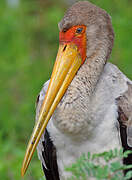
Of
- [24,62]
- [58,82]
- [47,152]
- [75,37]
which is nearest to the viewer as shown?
[58,82]

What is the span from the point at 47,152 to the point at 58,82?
84 cm

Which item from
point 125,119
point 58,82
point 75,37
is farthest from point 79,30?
point 125,119

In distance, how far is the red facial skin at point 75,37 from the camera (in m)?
4.47

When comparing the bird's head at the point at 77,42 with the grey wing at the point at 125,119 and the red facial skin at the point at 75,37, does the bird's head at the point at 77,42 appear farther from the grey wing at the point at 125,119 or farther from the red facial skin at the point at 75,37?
the grey wing at the point at 125,119

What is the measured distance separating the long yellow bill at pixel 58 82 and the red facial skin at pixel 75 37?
3 centimetres

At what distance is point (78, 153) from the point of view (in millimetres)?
4660

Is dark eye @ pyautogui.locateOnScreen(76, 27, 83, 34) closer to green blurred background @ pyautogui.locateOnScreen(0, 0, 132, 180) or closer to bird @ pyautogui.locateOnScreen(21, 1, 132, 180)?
bird @ pyautogui.locateOnScreen(21, 1, 132, 180)

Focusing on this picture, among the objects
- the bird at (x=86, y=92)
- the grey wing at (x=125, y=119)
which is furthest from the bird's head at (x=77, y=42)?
the grey wing at (x=125, y=119)

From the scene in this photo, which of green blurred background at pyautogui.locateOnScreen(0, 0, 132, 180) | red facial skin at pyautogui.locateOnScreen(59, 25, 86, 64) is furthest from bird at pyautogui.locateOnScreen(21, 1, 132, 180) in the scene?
green blurred background at pyautogui.locateOnScreen(0, 0, 132, 180)

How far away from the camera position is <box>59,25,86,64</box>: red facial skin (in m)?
4.47

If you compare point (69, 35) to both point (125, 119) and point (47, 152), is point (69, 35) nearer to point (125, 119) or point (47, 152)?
point (125, 119)

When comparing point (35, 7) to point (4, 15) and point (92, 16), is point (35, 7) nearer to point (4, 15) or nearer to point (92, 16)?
point (4, 15)

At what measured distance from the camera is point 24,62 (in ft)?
28.4

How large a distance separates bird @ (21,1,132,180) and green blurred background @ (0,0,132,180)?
1552 millimetres
